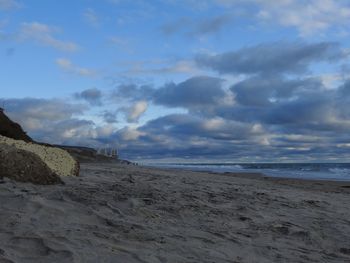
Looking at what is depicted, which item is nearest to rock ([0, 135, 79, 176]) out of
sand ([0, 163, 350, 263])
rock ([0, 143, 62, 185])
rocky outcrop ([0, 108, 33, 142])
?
rock ([0, 143, 62, 185])

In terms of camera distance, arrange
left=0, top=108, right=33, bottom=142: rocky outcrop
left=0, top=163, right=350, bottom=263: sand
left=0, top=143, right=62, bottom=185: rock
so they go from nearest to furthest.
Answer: left=0, top=163, right=350, bottom=263: sand
left=0, top=143, right=62, bottom=185: rock
left=0, top=108, right=33, bottom=142: rocky outcrop

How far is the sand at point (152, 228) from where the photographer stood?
4.98m

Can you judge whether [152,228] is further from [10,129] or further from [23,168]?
[10,129]

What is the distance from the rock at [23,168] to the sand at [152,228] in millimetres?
317

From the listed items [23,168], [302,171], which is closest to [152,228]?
[23,168]

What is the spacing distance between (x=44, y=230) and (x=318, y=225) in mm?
4686

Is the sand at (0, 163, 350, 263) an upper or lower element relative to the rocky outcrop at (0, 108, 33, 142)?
lower

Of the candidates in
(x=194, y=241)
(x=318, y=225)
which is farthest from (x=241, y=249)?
(x=318, y=225)

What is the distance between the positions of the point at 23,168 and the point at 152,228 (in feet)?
11.5

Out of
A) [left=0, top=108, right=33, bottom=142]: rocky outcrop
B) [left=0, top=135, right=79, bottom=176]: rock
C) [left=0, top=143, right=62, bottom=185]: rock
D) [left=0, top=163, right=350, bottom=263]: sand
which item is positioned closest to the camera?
[left=0, top=163, right=350, bottom=263]: sand

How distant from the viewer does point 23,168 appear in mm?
8523

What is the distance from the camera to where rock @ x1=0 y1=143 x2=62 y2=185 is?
8.38 metres

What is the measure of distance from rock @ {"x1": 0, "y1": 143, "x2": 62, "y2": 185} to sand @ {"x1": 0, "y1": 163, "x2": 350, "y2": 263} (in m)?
0.32

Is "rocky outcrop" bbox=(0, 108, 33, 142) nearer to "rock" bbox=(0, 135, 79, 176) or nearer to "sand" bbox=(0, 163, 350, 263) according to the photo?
"rock" bbox=(0, 135, 79, 176)
